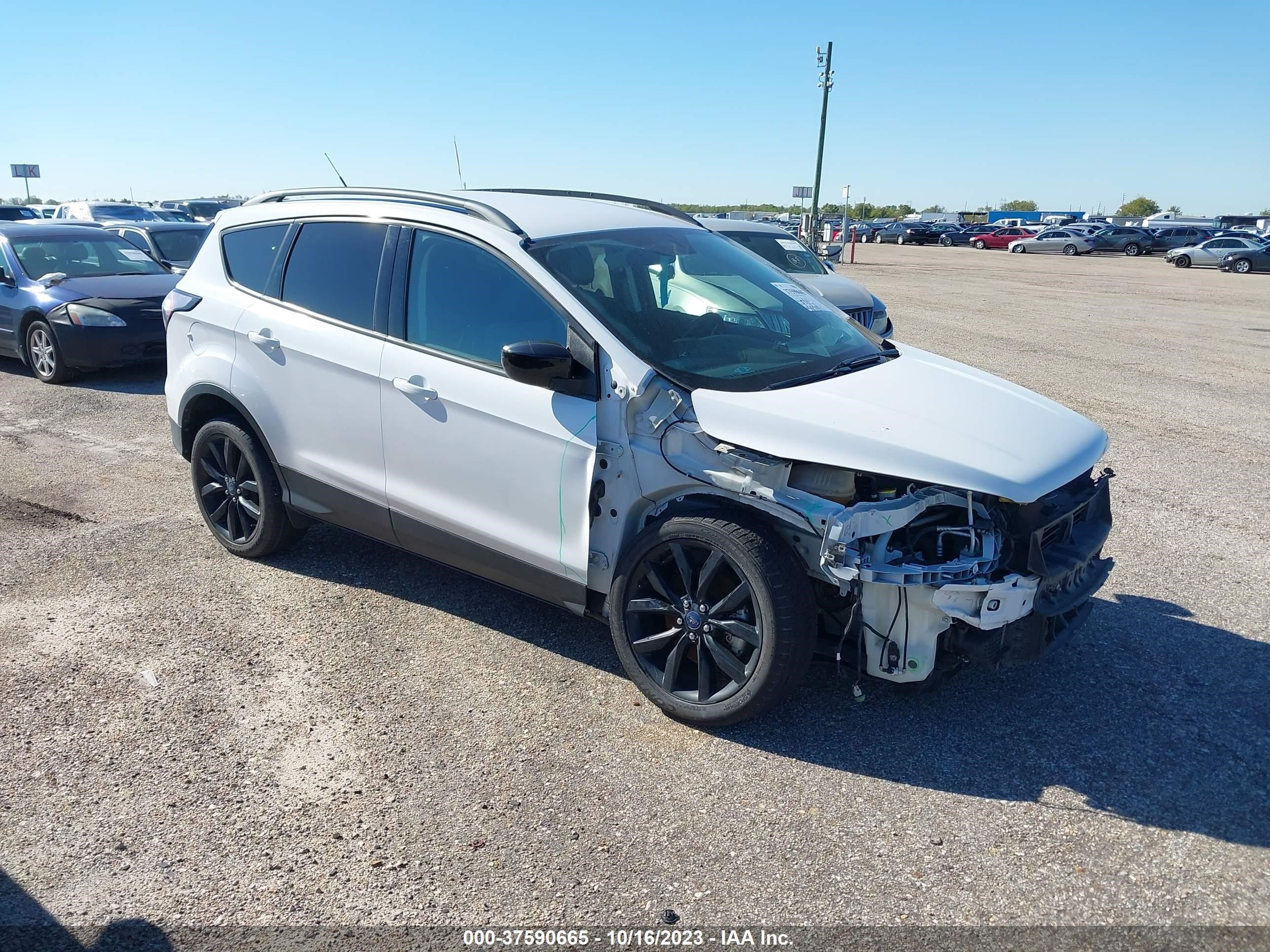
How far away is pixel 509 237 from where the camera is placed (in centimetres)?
412

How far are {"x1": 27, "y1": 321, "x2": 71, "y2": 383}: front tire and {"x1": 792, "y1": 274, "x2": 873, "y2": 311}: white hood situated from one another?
7.72m

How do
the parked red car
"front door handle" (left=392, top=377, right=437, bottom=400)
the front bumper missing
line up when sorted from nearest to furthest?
the front bumper missing
"front door handle" (left=392, top=377, right=437, bottom=400)
the parked red car

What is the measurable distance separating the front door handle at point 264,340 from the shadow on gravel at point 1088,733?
2.86 metres

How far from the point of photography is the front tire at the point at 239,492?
5102 mm

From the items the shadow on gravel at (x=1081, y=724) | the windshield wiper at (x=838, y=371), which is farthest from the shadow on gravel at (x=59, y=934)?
Answer: the windshield wiper at (x=838, y=371)

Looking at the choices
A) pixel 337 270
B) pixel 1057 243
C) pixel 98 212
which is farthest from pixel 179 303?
pixel 1057 243

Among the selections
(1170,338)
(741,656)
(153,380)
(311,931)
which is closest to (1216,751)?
(741,656)

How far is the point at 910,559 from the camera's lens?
3.47 metres

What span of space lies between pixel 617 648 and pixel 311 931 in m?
1.54

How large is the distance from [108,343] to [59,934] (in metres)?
8.83

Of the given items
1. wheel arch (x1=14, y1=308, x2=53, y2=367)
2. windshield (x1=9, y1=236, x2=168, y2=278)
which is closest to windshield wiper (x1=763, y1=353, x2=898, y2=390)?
wheel arch (x1=14, y1=308, x2=53, y2=367)

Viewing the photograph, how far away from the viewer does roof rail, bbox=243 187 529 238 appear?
4.23 meters

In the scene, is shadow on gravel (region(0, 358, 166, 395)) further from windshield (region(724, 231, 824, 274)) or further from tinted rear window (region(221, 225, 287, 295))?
windshield (region(724, 231, 824, 274))

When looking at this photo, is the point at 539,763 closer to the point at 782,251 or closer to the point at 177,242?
the point at 782,251
